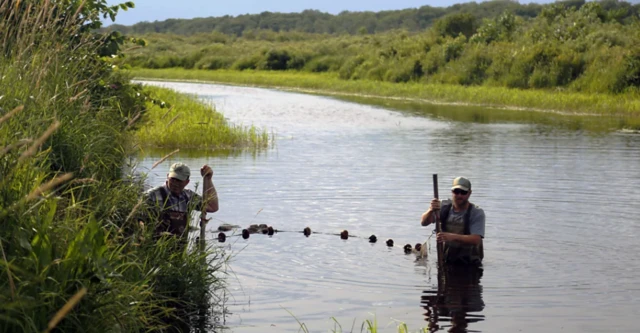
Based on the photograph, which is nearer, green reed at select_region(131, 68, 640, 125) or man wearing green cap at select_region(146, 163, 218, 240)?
man wearing green cap at select_region(146, 163, 218, 240)

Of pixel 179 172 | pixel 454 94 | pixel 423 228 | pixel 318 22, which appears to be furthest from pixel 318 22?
pixel 179 172

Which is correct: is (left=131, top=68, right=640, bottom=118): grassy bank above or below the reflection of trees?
above

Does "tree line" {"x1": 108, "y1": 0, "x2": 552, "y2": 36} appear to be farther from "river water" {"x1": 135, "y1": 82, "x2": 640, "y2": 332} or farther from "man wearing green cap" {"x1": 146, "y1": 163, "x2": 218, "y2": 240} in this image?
"man wearing green cap" {"x1": 146, "y1": 163, "x2": 218, "y2": 240}

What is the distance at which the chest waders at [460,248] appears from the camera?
11234 millimetres

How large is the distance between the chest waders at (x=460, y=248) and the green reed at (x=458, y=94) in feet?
69.5

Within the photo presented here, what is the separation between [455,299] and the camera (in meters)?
10.2

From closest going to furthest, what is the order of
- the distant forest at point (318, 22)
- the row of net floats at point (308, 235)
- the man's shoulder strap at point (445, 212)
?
1. the man's shoulder strap at point (445, 212)
2. the row of net floats at point (308, 235)
3. the distant forest at point (318, 22)

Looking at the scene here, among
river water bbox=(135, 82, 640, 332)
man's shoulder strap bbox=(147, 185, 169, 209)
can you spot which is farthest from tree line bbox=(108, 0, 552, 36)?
man's shoulder strap bbox=(147, 185, 169, 209)

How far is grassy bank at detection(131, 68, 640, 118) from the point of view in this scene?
3344 centimetres

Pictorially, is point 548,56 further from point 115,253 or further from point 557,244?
point 115,253

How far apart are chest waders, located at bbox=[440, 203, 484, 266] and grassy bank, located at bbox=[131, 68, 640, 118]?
12.5m

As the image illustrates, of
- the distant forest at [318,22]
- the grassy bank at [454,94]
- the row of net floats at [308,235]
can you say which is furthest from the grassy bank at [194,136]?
the distant forest at [318,22]

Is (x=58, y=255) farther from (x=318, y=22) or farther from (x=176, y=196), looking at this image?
(x=318, y=22)

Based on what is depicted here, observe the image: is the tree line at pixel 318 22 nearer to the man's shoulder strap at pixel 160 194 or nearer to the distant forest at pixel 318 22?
the distant forest at pixel 318 22
